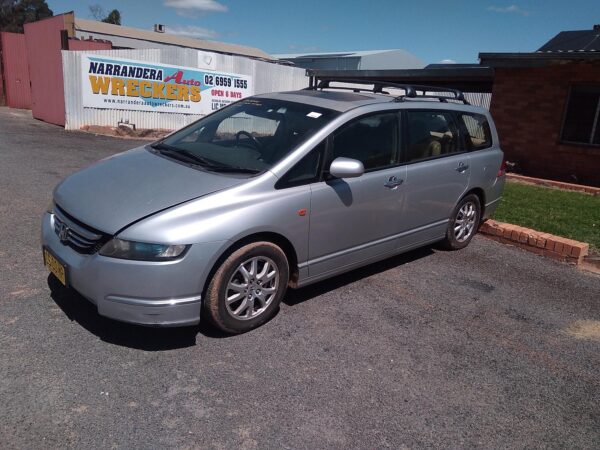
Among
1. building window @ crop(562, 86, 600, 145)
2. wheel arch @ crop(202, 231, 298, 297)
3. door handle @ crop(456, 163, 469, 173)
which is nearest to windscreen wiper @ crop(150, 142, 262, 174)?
wheel arch @ crop(202, 231, 298, 297)

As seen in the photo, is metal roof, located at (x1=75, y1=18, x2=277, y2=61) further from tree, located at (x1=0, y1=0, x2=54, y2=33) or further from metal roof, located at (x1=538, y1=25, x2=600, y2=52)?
metal roof, located at (x1=538, y1=25, x2=600, y2=52)

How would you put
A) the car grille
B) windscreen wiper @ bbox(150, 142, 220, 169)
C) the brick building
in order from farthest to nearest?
the brick building < windscreen wiper @ bbox(150, 142, 220, 169) < the car grille

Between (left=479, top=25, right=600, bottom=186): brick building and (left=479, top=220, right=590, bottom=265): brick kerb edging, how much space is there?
5158 mm

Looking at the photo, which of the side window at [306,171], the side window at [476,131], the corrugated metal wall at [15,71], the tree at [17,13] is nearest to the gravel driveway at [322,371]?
the side window at [306,171]

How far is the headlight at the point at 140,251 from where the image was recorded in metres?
2.98

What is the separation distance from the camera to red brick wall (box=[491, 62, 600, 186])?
10008 millimetres

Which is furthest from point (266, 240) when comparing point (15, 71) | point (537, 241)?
point (15, 71)

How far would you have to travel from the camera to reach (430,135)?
491 cm

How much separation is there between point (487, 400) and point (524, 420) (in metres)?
0.23

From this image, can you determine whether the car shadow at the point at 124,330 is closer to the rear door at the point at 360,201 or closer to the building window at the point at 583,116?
the rear door at the point at 360,201

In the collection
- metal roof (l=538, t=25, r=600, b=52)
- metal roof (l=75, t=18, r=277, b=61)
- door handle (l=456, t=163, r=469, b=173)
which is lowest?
door handle (l=456, t=163, r=469, b=173)

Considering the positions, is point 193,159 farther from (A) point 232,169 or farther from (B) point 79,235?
(B) point 79,235

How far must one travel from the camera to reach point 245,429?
101 inches

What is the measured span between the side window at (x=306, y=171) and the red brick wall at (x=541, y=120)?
335 inches
